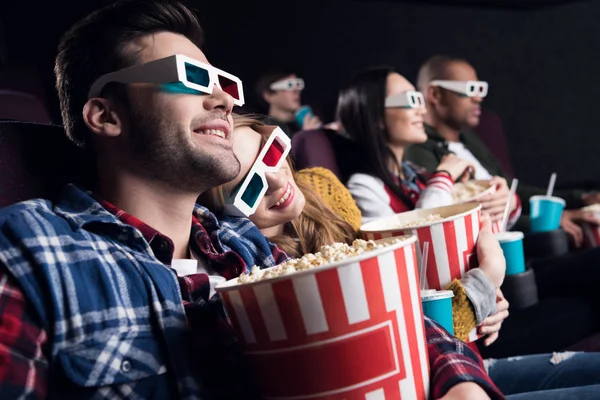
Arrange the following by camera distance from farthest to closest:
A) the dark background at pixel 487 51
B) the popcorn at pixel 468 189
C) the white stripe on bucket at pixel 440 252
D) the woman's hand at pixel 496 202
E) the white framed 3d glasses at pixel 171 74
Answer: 1. the dark background at pixel 487 51
2. the popcorn at pixel 468 189
3. the woman's hand at pixel 496 202
4. the white stripe on bucket at pixel 440 252
5. the white framed 3d glasses at pixel 171 74

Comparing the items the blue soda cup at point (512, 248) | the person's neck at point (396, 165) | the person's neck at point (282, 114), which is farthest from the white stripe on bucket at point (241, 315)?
the person's neck at point (282, 114)

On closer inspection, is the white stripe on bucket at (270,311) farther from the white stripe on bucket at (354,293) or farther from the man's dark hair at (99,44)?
the man's dark hair at (99,44)

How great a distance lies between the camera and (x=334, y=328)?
0.81 meters

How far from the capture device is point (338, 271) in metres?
0.80

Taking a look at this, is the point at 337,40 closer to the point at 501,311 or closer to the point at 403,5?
the point at 403,5

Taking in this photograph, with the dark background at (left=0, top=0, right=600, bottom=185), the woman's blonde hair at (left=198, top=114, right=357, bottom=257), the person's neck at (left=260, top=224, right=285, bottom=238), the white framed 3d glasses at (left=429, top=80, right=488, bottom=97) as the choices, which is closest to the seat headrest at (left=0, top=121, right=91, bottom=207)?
the woman's blonde hair at (left=198, top=114, right=357, bottom=257)

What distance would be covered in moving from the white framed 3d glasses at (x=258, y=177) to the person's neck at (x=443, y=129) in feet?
6.66

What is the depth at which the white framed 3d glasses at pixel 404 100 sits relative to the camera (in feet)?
8.83

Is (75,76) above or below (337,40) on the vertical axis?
below

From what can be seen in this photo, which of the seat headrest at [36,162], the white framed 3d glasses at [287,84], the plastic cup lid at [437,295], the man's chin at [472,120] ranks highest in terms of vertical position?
the white framed 3d glasses at [287,84]

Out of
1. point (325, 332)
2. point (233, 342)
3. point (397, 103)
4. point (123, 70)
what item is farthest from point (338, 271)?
point (397, 103)

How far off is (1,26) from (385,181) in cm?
246

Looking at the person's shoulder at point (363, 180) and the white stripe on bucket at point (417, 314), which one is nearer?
the white stripe on bucket at point (417, 314)

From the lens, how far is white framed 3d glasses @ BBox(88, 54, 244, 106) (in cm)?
112
